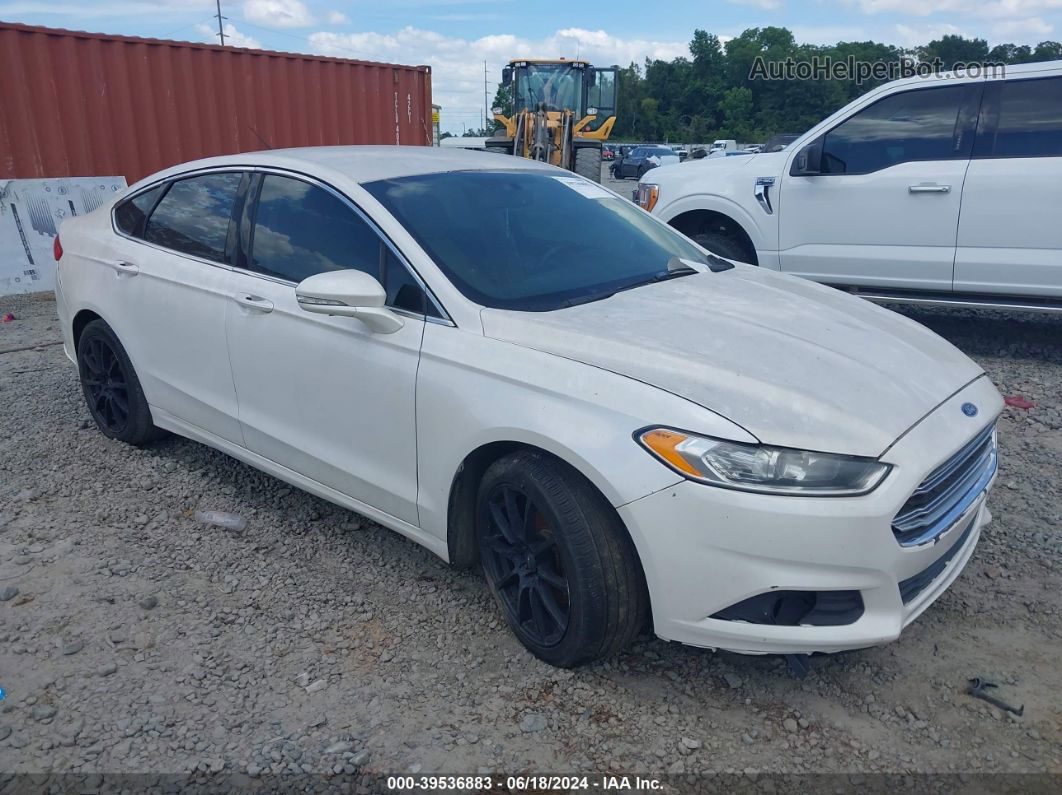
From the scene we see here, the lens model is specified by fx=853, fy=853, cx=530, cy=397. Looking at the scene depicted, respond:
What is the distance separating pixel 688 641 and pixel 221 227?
272 cm

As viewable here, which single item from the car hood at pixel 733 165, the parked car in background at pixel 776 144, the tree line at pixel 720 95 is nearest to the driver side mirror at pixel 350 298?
the car hood at pixel 733 165

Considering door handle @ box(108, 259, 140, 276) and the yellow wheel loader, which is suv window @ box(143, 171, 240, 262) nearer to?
door handle @ box(108, 259, 140, 276)

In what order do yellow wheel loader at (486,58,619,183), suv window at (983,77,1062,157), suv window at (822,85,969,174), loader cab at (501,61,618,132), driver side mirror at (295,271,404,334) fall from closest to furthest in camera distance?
driver side mirror at (295,271,404,334)
suv window at (983,77,1062,157)
suv window at (822,85,969,174)
yellow wheel loader at (486,58,619,183)
loader cab at (501,61,618,132)

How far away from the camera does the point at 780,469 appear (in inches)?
90.7

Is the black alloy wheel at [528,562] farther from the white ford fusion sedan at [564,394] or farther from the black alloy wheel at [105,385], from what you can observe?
the black alloy wheel at [105,385]

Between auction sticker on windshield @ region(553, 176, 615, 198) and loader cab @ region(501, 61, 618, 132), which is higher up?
loader cab @ region(501, 61, 618, 132)

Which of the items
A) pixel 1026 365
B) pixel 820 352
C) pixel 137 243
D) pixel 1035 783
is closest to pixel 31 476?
pixel 137 243

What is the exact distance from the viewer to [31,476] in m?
4.32

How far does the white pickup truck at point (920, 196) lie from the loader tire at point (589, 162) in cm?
907

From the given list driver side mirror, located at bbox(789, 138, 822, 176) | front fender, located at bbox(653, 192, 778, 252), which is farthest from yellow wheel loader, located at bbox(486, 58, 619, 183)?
driver side mirror, located at bbox(789, 138, 822, 176)

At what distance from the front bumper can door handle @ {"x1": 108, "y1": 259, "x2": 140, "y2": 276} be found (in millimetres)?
2951

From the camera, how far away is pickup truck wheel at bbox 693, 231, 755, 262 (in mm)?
6906

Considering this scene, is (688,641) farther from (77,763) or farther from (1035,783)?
(77,763)

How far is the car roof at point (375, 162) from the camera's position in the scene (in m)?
3.46
